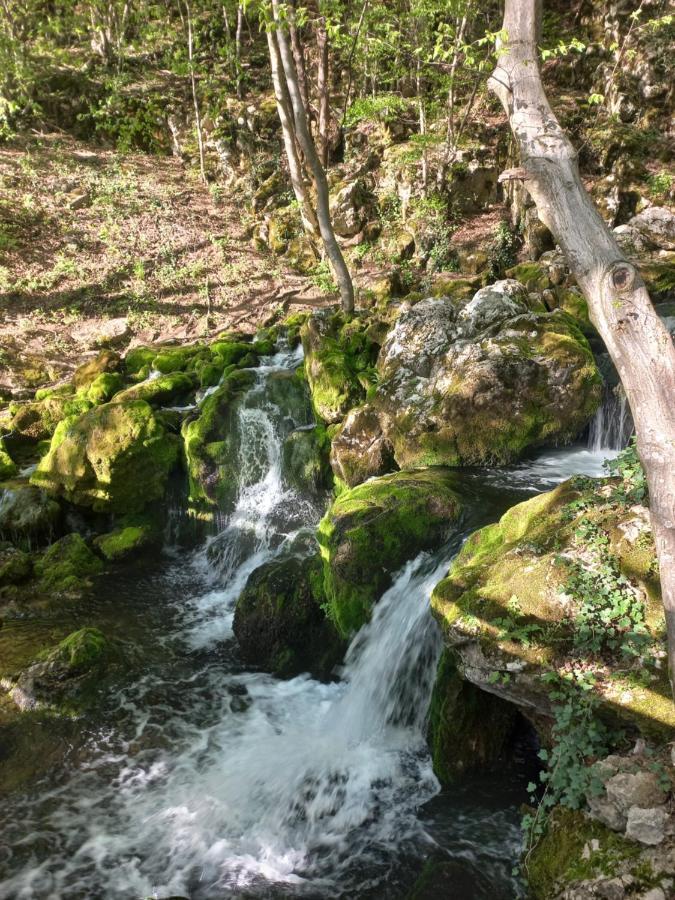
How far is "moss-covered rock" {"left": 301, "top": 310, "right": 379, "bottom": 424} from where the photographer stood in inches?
419

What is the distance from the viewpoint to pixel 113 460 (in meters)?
11.4

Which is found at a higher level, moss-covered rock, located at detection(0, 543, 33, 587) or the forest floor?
the forest floor

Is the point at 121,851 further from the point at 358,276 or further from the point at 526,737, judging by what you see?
the point at 358,276

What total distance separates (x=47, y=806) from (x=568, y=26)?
28.4m

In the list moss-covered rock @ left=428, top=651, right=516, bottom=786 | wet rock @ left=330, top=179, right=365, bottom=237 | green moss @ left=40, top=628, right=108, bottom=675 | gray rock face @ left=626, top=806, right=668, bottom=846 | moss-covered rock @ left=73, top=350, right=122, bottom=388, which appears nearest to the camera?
gray rock face @ left=626, top=806, right=668, bottom=846

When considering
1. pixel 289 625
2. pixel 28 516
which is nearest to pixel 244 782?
pixel 289 625

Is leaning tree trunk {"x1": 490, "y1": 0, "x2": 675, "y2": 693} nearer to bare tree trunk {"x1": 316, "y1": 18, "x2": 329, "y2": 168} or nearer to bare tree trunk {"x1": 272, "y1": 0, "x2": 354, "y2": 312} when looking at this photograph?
bare tree trunk {"x1": 272, "y1": 0, "x2": 354, "y2": 312}

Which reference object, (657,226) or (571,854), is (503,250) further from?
(571,854)

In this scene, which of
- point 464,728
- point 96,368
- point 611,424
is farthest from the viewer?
point 96,368

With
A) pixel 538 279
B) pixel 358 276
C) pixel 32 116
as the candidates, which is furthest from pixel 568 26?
pixel 32 116

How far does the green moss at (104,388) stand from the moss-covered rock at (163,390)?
870mm

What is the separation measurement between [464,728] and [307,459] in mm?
6077

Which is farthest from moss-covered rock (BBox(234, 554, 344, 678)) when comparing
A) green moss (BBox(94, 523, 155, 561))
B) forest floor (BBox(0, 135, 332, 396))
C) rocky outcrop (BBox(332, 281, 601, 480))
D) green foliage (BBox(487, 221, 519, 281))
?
green foliage (BBox(487, 221, 519, 281))

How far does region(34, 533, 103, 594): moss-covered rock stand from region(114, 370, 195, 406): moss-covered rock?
340 cm
